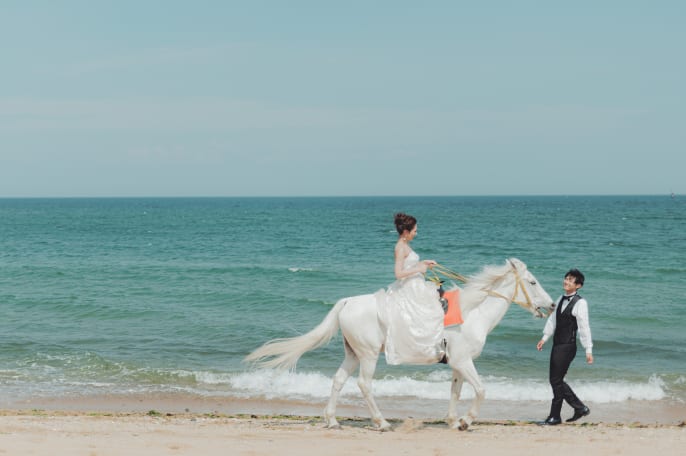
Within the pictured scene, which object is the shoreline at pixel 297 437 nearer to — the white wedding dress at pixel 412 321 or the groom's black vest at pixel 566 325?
the white wedding dress at pixel 412 321

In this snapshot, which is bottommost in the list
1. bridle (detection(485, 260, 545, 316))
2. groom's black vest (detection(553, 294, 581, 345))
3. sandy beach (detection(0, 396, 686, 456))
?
sandy beach (detection(0, 396, 686, 456))

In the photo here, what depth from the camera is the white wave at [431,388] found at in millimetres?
11367

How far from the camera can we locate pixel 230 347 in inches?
588

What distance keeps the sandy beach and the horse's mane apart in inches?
59.0

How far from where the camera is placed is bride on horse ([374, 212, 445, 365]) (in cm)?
783

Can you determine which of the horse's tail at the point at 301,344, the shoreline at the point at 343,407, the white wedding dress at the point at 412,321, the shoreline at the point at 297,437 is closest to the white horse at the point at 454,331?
the horse's tail at the point at 301,344

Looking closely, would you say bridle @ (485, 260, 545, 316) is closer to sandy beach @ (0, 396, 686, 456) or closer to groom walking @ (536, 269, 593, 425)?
groom walking @ (536, 269, 593, 425)

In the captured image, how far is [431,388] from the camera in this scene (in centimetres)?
1160

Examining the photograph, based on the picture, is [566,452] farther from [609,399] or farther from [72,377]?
[72,377]

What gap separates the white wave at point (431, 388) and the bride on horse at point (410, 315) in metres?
3.62

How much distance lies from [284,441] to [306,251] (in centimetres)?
3097

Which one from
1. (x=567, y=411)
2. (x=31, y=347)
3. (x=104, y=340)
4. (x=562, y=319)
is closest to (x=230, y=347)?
(x=104, y=340)

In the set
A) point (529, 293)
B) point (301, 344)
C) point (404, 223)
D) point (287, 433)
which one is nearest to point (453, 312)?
point (529, 293)

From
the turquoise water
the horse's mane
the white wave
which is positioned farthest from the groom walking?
the turquoise water
